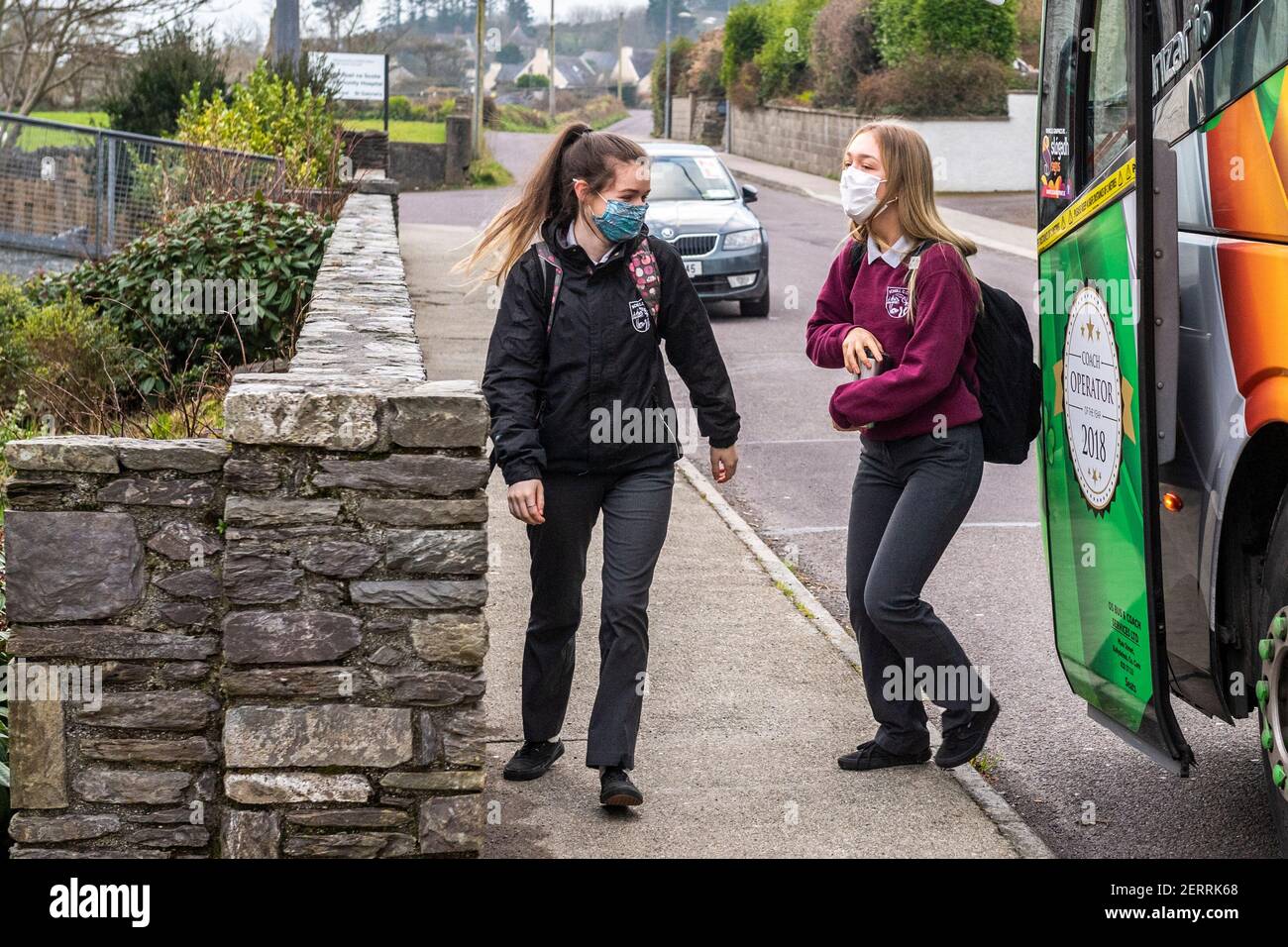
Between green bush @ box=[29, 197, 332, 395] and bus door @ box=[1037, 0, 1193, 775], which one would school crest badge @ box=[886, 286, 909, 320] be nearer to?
bus door @ box=[1037, 0, 1193, 775]

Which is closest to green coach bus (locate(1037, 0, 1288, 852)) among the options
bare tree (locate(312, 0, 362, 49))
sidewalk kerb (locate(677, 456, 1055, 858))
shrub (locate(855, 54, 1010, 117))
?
sidewalk kerb (locate(677, 456, 1055, 858))

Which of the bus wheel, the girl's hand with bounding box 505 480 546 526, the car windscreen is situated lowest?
the bus wheel

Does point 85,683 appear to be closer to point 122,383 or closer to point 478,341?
point 122,383

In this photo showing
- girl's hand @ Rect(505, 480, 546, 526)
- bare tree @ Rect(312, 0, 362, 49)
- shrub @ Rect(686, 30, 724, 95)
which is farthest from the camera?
shrub @ Rect(686, 30, 724, 95)

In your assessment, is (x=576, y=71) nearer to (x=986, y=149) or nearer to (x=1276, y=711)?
(x=986, y=149)

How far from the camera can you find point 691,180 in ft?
55.7

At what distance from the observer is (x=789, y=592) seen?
6.97 metres

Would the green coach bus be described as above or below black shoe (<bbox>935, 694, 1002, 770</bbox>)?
above

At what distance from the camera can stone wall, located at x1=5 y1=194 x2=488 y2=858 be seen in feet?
12.6

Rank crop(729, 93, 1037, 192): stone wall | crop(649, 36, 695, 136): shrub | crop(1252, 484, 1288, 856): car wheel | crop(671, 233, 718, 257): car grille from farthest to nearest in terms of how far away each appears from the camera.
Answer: crop(649, 36, 695, 136): shrub < crop(729, 93, 1037, 192): stone wall < crop(671, 233, 718, 257): car grille < crop(1252, 484, 1288, 856): car wheel

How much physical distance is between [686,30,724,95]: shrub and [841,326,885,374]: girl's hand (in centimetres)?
5044

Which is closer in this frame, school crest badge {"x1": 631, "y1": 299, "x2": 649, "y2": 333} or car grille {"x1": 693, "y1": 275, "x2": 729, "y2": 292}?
school crest badge {"x1": 631, "y1": 299, "x2": 649, "y2": 333}
